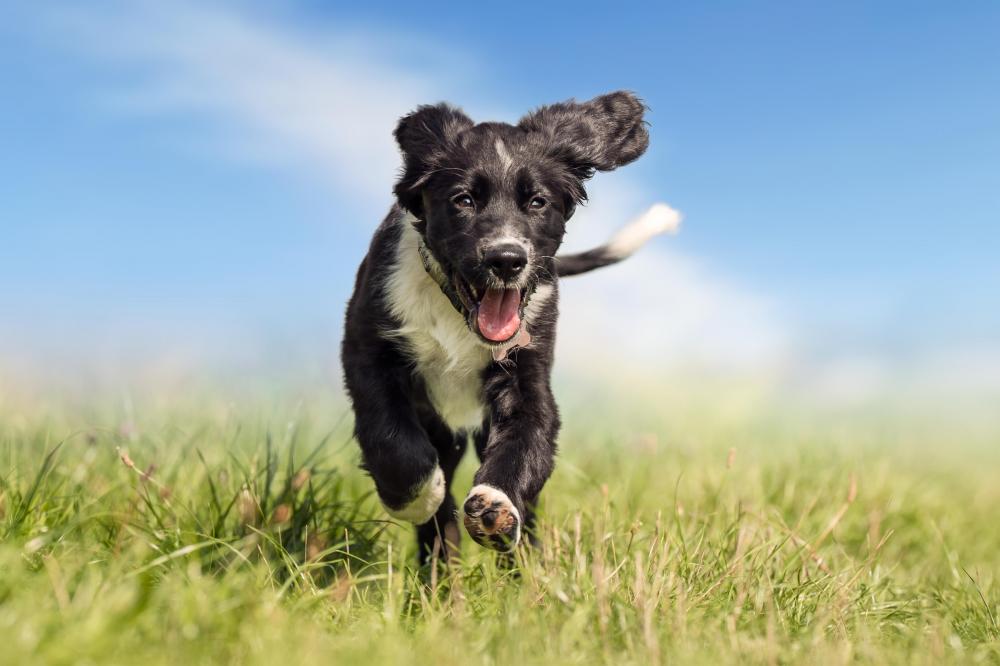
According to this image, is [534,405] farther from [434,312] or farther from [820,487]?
[820,487]

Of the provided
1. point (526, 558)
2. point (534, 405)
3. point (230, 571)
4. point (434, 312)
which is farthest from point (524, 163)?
point (230, 571)

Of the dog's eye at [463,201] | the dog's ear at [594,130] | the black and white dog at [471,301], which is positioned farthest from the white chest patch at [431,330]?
the dog's ear at [594,130]

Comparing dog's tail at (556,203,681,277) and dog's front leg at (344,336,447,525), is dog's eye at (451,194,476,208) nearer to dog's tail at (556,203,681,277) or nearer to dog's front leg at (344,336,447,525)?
dog's front leg at (344,336,447,525)

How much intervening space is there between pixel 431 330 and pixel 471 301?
0.98ft

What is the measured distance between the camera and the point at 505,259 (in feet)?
11.6

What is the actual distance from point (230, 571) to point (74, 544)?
951mm

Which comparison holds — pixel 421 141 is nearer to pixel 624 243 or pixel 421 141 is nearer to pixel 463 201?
pixel 463 201

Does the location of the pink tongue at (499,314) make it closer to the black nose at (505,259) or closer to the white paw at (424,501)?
the black nose at (505,259)

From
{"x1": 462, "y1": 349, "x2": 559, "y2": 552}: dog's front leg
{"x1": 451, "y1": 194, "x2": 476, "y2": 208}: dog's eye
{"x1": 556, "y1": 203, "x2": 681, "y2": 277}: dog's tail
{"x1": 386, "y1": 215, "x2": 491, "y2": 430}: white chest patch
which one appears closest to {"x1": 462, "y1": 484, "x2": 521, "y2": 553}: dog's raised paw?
{"x1": 462, "y1": 349, "x2": 559, "y2": 552}: dog's front leg

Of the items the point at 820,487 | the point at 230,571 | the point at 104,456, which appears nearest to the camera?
the point at 230,571

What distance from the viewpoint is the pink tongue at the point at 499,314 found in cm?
370

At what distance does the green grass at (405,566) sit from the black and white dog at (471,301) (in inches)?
12.9

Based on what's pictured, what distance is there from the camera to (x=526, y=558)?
11.6 ft

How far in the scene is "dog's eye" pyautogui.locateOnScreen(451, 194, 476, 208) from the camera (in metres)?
3.80
